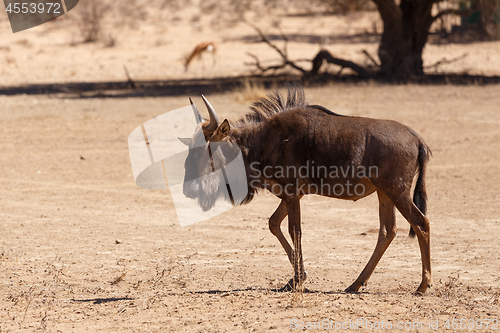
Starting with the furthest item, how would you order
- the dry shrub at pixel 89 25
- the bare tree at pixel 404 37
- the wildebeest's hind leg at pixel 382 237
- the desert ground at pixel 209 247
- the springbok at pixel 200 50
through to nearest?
the dry shrub at pixel 89 25 → the springbok at pixel 200 50 → the bare tree at pixel 404 37 → the wildebeest's hind leg at pixel 382 237 → the desert ground at pixel 209 247

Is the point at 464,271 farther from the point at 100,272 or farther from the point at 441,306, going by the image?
the point at 100,272

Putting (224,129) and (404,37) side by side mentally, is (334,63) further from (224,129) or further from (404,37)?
(224,129)

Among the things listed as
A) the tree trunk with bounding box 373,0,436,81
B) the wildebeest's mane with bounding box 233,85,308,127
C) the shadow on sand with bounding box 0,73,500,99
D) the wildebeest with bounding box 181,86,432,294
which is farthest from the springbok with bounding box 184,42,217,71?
the wildebeest with bounding box 181,86,432,294

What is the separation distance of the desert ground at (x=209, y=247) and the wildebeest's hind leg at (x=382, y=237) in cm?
18

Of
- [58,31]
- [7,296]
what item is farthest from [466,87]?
[58,31]

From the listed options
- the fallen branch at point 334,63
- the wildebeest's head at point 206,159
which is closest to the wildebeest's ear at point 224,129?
the wildebeest's head at point 206,159

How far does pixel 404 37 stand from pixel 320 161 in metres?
17.0

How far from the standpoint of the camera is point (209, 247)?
22.9 feet

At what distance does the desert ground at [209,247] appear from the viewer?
4793 millimetres

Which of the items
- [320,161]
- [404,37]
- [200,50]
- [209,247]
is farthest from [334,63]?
[320,161]

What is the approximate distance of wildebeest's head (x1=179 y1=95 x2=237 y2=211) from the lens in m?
5.20

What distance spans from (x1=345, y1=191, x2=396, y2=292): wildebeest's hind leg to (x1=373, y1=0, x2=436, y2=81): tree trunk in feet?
53.0

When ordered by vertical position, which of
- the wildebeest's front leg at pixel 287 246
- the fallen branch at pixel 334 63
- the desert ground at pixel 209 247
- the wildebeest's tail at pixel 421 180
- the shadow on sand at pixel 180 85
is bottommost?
the shadow on sand at pixel 180 85

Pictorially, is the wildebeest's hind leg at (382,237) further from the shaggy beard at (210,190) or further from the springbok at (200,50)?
the springbok at (200,50)
